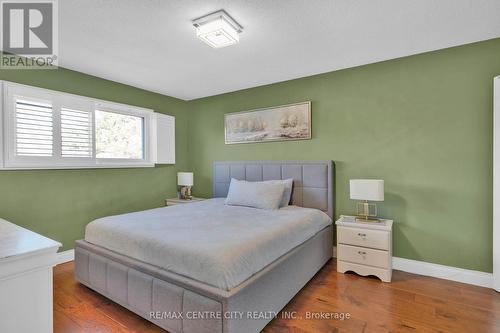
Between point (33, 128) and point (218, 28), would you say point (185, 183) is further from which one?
point (218, 28)

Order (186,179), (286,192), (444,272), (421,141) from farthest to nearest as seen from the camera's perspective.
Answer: (186,179) → (286,192) → (421,141) → (444,272)

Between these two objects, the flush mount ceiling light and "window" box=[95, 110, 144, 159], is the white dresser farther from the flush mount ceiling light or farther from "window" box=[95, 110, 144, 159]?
"window" box=[95, 110, 144, 159]

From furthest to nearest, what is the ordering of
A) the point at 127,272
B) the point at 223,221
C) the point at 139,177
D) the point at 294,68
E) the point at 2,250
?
1. the point at 139,177
2. the point at 294,68
3. the point at 223,221
4. the point at 127,272
5. the point at 2,250

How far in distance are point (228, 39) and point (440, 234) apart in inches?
119

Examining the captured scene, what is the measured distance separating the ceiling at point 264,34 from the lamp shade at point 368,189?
1456 millimetres

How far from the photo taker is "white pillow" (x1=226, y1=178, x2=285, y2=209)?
3104 mm

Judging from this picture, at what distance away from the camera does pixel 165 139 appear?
4.30 m

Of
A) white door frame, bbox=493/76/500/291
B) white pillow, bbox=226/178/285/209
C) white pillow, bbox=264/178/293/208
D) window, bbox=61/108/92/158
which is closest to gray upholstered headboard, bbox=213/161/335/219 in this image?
white pillow, bbox=264/178/293/208

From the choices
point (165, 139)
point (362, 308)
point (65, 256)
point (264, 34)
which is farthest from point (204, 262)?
point (165, 139)

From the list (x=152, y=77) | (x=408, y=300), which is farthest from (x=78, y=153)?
(x=408, y=300)

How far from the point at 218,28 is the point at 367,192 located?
7.34 feet

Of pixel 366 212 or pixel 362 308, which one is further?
pixel 366 212

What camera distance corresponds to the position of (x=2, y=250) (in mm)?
1188

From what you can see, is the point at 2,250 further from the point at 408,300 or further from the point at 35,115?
the point at 408,300
